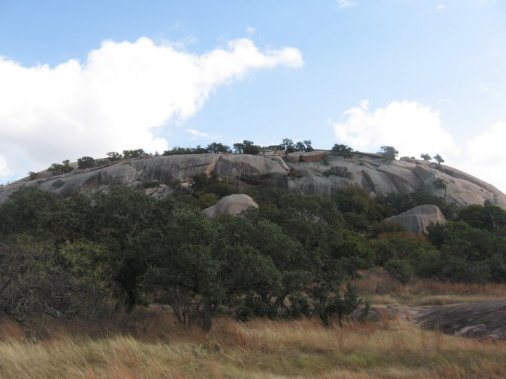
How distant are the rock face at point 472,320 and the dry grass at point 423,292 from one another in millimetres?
5360

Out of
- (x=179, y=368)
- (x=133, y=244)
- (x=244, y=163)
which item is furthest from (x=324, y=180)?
(x=179, y=368)

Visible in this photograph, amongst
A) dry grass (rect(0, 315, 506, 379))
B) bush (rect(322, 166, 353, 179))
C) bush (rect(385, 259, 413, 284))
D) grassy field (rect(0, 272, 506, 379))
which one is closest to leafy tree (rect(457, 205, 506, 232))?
bush (rect(322, 166, 353, 179))

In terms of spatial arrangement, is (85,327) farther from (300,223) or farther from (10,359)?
(300,223)

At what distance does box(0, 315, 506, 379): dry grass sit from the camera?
6848 mm

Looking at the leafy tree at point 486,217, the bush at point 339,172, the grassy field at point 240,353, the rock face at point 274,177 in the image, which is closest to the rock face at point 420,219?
the leafy tree at point 486,217

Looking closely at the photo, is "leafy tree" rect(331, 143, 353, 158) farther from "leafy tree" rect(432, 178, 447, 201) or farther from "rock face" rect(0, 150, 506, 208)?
"leafy tree" rect(432, 178, 447, 201)

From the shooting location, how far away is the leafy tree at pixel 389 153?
76050 mm

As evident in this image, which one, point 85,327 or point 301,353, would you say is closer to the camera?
point 301,353

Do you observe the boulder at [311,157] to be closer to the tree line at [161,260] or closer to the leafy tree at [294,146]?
the leafy tree at [294,146]

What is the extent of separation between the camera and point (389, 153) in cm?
7931

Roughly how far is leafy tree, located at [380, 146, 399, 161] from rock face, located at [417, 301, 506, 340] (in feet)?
210

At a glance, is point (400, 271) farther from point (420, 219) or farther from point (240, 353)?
point (420, 219)

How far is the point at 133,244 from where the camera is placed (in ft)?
44.4

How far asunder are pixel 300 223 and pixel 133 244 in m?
6.48
